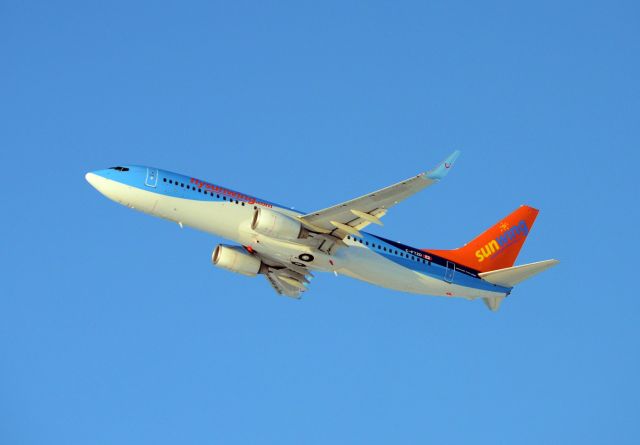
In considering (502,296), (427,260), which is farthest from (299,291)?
(502,296)

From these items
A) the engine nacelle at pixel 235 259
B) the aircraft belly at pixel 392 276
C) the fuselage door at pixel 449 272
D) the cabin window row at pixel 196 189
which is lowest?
the engine nacelle at pixel 235 259

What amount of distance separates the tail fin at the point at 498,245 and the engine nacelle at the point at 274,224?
1068cm

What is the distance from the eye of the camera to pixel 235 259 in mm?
59656

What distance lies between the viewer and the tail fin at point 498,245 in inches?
2403

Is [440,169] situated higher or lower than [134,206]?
higher

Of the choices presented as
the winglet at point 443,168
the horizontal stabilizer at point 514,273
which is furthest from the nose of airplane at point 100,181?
the horizontal stabilizer at point 514,273

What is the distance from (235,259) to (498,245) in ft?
54.8

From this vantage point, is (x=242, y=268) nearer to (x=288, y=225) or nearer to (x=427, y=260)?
(x=288, y=225)

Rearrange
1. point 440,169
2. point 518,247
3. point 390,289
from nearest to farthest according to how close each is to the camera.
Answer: point 440,169, point 390,289, point 518,247

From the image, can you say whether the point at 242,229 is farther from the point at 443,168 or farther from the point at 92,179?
the point at 443,168

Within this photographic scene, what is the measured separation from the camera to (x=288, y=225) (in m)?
53.8

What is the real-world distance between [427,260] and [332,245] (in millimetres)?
6878

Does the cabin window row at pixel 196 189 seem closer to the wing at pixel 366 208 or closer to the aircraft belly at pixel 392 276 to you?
the wing at pixel 366 208

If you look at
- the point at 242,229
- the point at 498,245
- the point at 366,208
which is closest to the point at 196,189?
the point at 242,229
